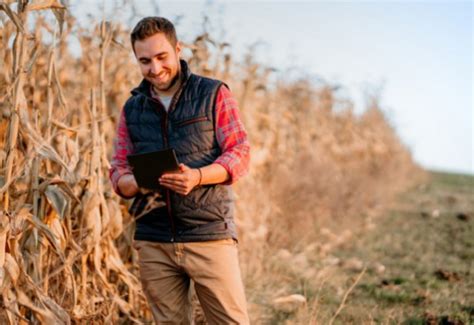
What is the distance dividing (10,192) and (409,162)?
64.0 feet

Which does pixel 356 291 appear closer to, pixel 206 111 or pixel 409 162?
pixel 206 111

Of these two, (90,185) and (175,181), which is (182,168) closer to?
(175,181)

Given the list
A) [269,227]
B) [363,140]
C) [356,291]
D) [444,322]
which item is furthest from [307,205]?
[363,140]

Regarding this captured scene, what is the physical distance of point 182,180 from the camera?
95.5 inches

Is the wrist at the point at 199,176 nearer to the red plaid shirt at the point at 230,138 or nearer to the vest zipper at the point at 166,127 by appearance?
the red plaid shirt at the point at 230,138

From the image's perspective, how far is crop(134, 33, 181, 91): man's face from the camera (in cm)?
256

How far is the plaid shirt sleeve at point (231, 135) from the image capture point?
2.57 m

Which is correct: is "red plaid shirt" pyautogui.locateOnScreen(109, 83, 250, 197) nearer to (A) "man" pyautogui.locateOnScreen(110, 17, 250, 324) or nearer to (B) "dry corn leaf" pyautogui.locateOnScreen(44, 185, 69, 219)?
(A) "man" pyautogui.locateOnScreen(110, 17, 250, 324)

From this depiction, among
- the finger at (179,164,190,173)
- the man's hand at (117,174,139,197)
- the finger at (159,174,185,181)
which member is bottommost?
the man's hand at (117,174,139,197)

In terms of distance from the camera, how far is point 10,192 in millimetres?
2908

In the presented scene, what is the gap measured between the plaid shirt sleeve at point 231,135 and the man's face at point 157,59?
0.78ft

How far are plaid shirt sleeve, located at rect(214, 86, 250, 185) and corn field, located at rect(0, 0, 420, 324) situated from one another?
84 cm

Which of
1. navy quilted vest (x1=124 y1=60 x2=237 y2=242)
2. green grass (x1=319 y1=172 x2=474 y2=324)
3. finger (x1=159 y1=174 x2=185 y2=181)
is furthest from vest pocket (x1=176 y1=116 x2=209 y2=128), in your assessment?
green grass (x1=319 y1=172 x2=474 y2=324)

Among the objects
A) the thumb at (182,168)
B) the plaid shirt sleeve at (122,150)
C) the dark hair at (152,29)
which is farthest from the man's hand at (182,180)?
the dark hair at (152,29)
